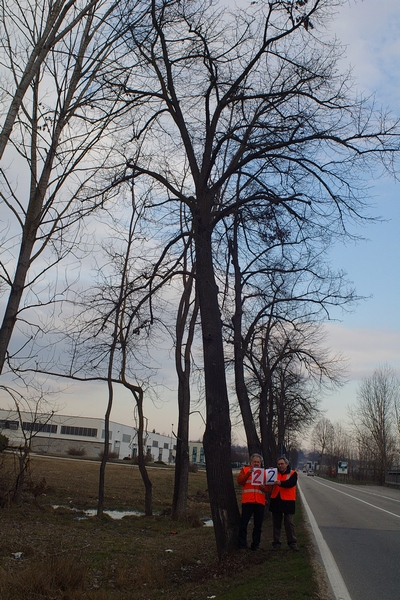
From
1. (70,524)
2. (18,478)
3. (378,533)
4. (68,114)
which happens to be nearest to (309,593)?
(68,114)

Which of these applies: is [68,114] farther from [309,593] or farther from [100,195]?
[309,593]

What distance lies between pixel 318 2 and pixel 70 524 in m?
12.8

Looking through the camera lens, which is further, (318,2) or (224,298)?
(224,298)

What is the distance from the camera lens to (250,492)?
898cm

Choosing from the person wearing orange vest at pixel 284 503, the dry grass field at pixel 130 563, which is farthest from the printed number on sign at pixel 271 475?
the dry grass field at pixel 130 563

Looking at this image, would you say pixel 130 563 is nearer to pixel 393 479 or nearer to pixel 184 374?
pixel 184 374

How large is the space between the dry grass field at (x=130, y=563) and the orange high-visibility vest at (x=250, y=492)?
0.78 metres

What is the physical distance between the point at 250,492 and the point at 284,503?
0.80 meters

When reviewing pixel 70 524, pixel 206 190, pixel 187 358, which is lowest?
pixel 70 524

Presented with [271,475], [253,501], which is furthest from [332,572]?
[271,475]

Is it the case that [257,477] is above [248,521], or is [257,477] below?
above

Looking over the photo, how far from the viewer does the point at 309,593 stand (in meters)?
6.25

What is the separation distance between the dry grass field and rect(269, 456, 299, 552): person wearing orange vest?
9.4 inches

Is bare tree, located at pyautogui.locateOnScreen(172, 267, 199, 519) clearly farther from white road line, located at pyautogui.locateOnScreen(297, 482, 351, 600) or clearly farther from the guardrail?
the guardrail
